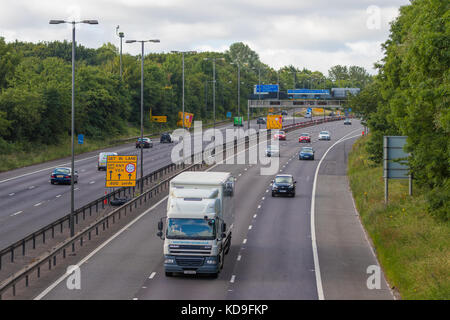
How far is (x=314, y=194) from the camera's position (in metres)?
55.3

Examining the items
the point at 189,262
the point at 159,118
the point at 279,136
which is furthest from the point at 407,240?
the point at 159,118

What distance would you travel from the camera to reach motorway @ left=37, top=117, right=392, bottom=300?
81.5 feet

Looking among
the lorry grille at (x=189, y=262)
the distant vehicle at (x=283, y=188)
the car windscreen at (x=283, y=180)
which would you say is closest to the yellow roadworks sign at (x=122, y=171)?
the distant vehicle at (x=283, y=188)

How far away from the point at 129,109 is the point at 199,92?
149ft

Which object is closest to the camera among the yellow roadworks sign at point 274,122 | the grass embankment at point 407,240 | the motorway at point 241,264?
the grass embankment at point 407,240

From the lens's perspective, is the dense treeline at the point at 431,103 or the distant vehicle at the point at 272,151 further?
the distant vehicle at the point at 272,151

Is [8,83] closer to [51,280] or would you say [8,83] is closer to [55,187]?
[55,187]

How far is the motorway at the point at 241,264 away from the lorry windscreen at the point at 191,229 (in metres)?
1.73

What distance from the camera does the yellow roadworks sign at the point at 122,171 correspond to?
4494 cm

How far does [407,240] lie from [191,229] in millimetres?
11150

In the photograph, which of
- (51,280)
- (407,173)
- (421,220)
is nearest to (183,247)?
(51,280)

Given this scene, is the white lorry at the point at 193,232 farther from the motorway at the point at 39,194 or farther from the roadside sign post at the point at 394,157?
the roadside sign post at the point at 394,157

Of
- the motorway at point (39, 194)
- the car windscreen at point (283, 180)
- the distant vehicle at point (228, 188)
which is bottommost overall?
the motorway at point (39, 194)

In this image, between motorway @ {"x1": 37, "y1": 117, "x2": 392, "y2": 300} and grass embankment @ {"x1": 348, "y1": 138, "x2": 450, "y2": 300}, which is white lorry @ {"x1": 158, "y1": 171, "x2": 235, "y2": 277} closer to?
motorway @ {"x1": 37, "y1": 117, "x2": 392, "y2": 300}
